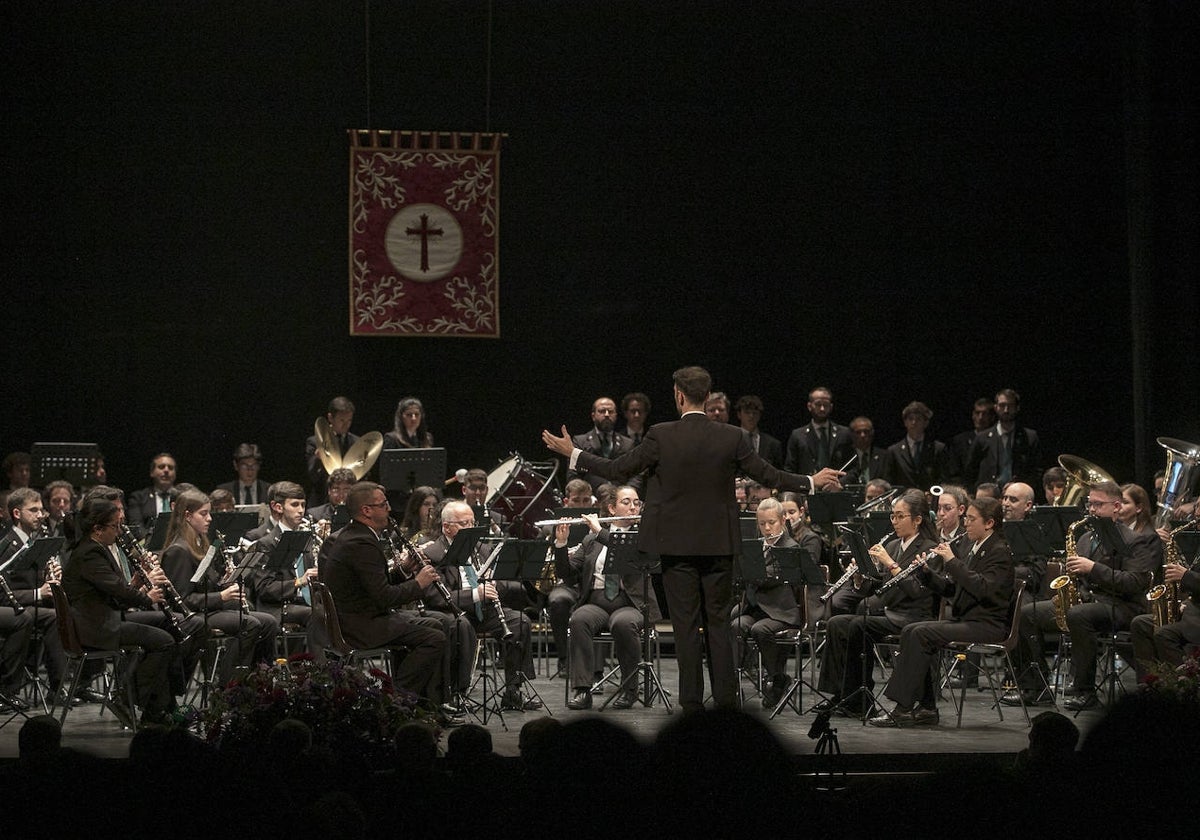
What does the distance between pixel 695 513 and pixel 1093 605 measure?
3449 millimetres

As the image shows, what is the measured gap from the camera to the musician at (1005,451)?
12.0m

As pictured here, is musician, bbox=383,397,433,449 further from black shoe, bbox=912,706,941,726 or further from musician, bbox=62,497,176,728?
black shoe, bbox=912,706,941,726

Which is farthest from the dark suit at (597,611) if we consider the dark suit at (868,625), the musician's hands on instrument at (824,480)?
the musician's hands on instrument at (824,480)

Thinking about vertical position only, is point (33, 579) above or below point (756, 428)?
below

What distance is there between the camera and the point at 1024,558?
910 cm

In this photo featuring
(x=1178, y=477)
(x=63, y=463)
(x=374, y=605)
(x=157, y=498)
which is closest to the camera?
(x=374, y=605)

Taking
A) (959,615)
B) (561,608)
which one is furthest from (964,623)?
(561,608)

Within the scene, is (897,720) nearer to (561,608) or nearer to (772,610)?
(772,610)

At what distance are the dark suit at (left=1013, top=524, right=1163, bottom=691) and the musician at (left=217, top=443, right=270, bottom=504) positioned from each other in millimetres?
5816

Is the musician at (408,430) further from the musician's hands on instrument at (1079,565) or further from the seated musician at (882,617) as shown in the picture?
the musician's hands on instrument at (1079,565)

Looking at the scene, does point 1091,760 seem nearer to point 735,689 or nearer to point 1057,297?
point 735,689

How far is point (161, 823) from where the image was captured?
102 inches

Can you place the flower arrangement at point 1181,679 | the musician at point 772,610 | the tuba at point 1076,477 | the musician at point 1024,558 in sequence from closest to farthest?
the flower arrangement at point 1181,679 < the musician at point 772,610 < the musician at point 1024,558 < the tuba at point 1076,477

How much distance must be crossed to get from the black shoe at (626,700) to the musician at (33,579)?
3.14m
